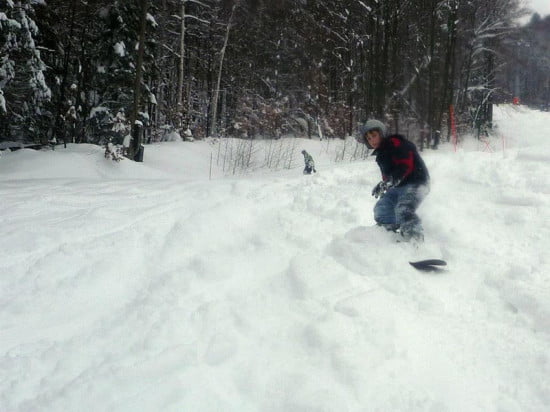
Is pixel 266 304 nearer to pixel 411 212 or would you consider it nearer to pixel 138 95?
pixel 411 212

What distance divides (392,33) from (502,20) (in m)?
7.34

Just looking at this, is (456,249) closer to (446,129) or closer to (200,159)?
(200,159)

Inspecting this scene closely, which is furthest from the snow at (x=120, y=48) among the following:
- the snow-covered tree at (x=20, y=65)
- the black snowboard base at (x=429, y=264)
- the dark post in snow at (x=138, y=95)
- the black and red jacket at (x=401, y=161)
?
the black snowboard base at (x=429, y=264)

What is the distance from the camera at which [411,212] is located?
154 inches

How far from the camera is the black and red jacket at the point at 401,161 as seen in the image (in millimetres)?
3828

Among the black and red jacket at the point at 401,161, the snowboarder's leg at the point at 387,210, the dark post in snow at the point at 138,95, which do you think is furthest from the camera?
the dark post in snow at the point at 138,95

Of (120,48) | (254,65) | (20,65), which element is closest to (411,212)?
(20,65)

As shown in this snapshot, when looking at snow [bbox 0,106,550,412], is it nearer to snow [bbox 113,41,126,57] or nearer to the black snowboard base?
the black snowboard base

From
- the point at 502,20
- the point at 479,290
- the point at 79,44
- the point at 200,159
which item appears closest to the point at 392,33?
the point at 502,20

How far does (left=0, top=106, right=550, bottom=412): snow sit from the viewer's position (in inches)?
80.6

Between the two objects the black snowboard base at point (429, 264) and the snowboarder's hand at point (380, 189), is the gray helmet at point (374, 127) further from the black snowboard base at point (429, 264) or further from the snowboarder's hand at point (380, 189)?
the black snowboard base at point (429, 264)

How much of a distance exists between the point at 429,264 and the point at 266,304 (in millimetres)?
1470

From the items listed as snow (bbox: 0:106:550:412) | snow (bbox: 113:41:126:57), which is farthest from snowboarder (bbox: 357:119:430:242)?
snow (bbox: 113:41:126:57)

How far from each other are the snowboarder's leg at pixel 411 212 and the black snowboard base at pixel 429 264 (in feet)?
1.86
